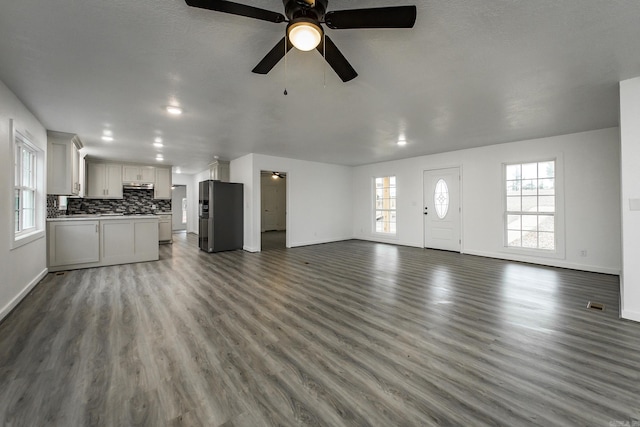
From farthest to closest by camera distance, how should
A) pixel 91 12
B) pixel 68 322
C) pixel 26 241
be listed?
pixel 26 241, pixel 68 322, pixel 91 12

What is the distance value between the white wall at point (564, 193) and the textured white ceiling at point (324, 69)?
1.69 ft

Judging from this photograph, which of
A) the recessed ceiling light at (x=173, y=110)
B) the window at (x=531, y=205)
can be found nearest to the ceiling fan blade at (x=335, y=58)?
the recessed ceiling light at (x=173, y=110)

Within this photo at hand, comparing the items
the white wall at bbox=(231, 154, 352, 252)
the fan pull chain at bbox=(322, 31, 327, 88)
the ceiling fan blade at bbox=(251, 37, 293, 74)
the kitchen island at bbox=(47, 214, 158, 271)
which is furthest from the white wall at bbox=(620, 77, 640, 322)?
the kitchen island at bbox=(47, 214, 158, 271)

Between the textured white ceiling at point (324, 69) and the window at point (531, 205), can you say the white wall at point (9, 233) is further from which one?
the window at point (531, 205)

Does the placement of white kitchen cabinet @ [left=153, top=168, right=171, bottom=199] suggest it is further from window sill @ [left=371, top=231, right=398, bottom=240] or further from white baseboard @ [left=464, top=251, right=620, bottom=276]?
white baseboard @ [left=464, top=251, right=620, bottom=276]

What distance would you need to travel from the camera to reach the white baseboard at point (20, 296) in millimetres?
2830

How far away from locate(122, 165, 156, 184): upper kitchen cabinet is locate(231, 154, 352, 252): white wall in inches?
103

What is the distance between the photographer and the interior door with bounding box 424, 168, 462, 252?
21.2 feet

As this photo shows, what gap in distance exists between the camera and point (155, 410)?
60.6 inches

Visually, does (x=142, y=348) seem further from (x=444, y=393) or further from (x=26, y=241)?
(x=26, y=241)

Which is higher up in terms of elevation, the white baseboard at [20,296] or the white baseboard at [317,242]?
the white baseboard at [317,242]

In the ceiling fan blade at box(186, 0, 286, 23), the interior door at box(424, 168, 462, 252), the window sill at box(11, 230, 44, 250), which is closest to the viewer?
the ceiling fan blade at box(186, 0, 286, 23)

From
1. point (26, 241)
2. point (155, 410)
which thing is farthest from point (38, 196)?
point (155, 410)

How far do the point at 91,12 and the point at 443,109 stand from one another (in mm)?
3684
